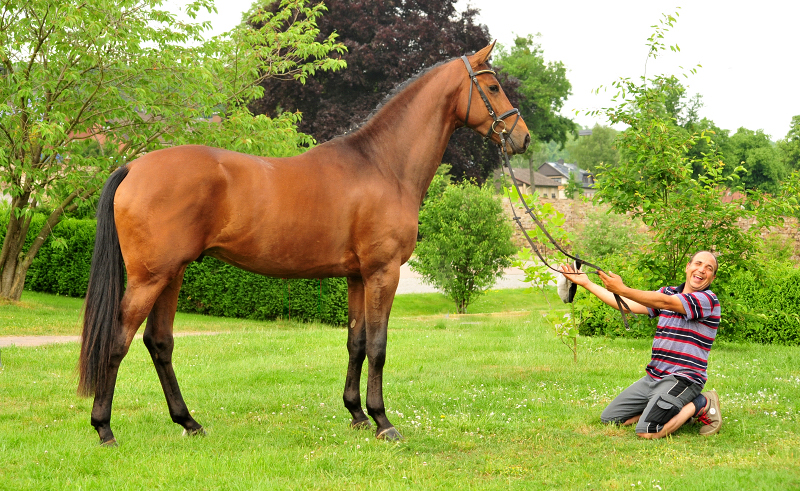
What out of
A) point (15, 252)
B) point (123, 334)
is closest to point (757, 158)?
point (15, 252)

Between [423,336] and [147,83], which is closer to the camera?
[423,336]

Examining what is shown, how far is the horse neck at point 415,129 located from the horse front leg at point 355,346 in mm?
890

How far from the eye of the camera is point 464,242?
1556cm

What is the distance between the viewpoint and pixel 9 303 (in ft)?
45.3

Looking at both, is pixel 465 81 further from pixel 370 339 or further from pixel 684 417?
pixel 684 417

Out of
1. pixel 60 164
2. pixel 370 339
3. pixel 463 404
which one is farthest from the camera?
pixel 60 164

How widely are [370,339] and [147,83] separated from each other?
28.6 ft

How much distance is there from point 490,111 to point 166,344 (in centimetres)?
302

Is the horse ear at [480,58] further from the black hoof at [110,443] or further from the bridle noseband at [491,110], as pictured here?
the black hoof at [110,443]

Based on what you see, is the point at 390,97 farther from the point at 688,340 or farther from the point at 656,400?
the point at 656,400

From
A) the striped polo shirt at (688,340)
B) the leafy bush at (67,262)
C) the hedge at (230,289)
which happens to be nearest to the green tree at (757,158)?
the hedge at (230,289)

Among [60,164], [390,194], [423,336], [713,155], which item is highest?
[713,155]

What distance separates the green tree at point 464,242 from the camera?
1555 centimetres

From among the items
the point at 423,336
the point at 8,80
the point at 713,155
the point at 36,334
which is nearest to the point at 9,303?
the point at 36,334
